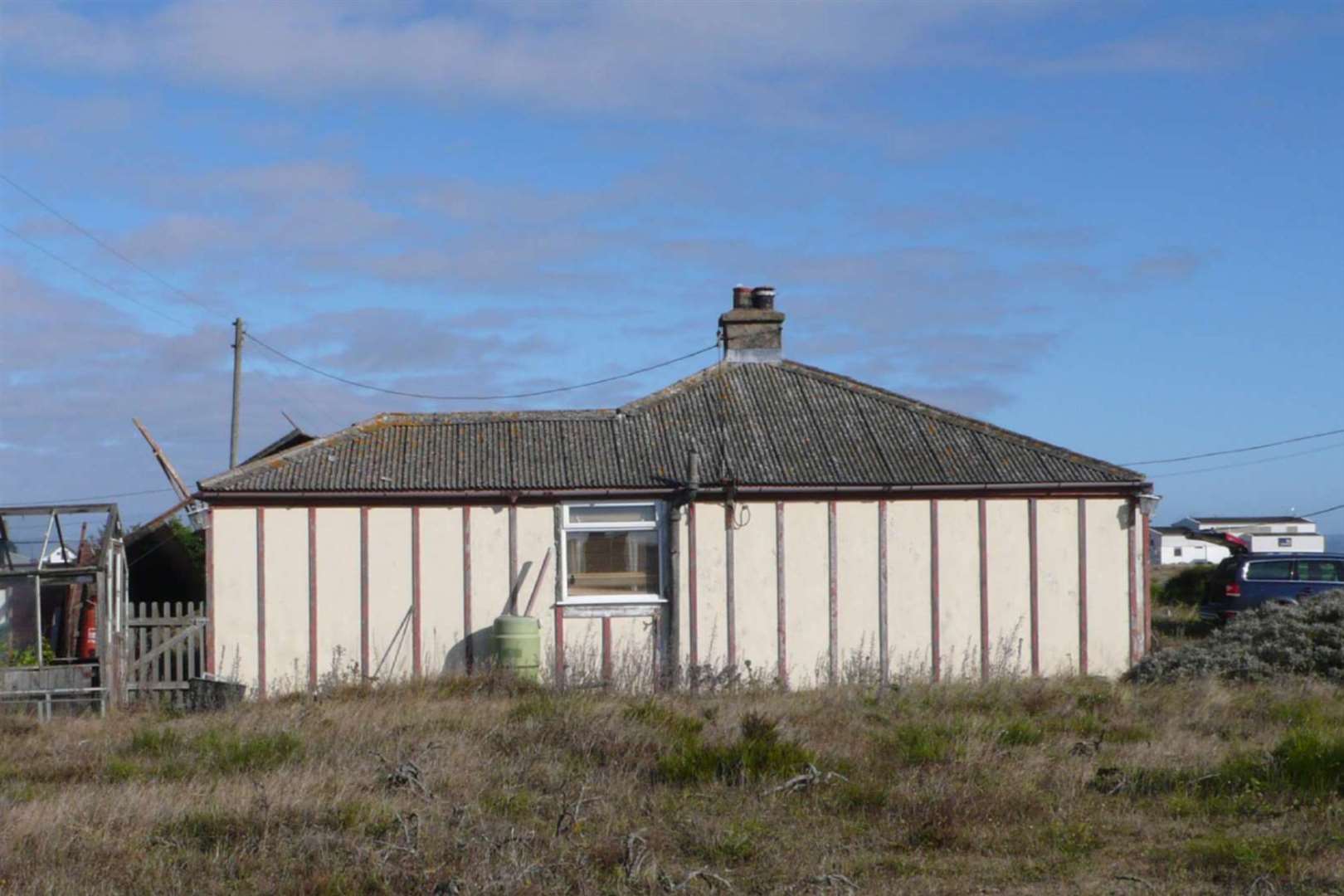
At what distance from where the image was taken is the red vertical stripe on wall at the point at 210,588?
49.8ft

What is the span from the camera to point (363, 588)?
15500 mm

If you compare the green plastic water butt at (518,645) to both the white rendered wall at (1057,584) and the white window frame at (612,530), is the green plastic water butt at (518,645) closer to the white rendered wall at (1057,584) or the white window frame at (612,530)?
the white window frame at (612,530)

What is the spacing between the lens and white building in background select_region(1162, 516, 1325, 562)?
67.3 metres

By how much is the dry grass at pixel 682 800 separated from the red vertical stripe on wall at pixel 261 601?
2.74m

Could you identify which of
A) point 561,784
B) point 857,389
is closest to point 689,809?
point 561,784

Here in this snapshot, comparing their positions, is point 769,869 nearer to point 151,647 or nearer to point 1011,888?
point 1011,888

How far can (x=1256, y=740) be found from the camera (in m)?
10.9

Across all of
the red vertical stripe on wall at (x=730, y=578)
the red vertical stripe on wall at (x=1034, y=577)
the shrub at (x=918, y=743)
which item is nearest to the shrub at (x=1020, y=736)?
the shrub at (x=918, y=743)

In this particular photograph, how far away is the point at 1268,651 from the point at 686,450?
7092 mm

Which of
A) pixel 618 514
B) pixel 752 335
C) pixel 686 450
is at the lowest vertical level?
pixel 618 514

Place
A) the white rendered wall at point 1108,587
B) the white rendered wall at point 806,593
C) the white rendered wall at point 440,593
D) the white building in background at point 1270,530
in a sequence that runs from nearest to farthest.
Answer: the white rendered wall at point 440,593, the white rendered wall at point 806,593, the white rendered wall at point 1108,587, the white building in background at point 1270,530

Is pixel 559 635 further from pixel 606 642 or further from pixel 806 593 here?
pixel 806 593

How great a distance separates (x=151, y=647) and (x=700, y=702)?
21.0 ft

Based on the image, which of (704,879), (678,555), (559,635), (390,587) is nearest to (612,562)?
(678,555)
